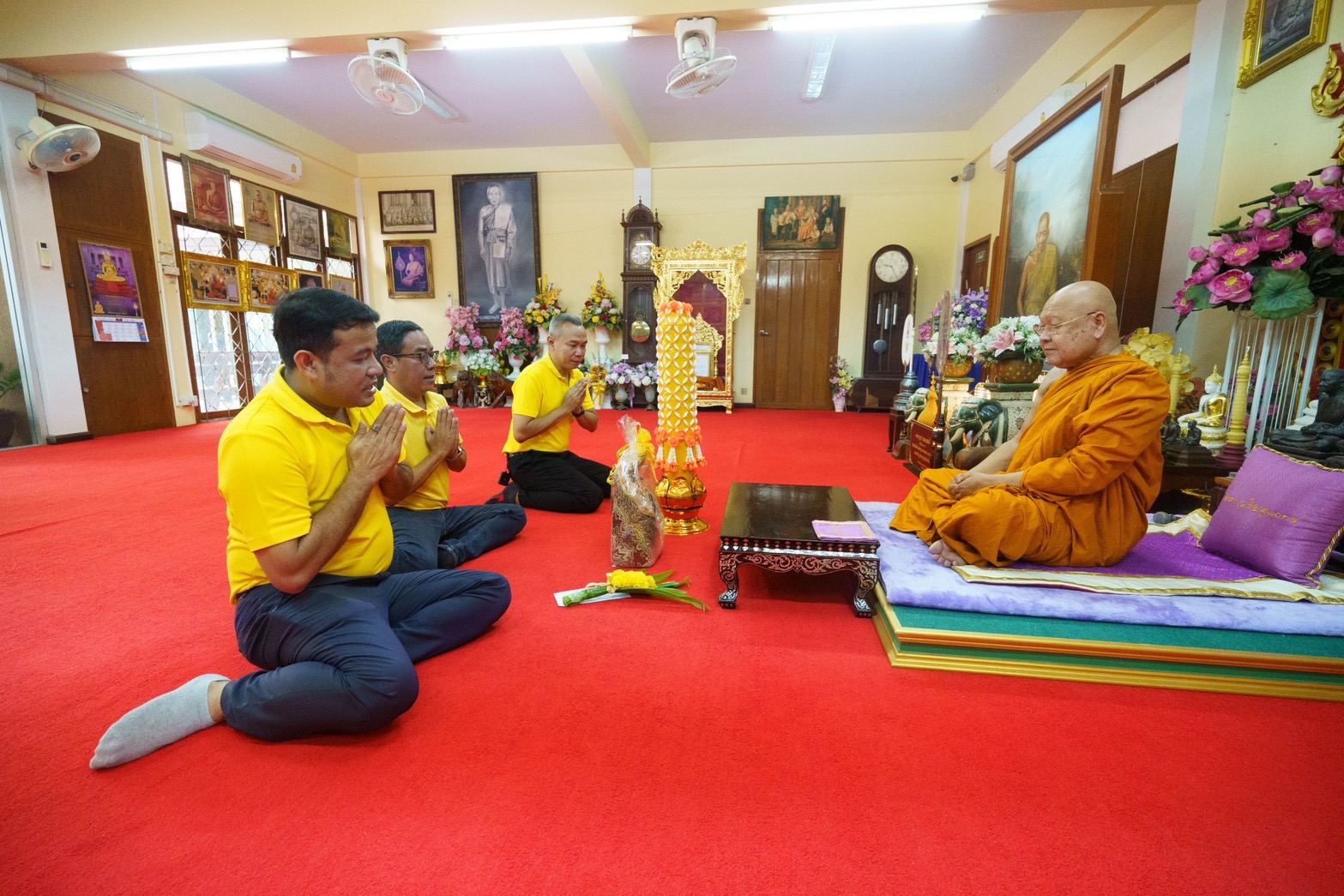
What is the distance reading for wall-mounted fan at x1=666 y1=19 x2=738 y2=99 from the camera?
4.63m

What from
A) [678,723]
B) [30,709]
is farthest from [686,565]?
[30,709]

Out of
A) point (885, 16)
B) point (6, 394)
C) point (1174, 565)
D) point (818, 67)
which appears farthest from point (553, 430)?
point (6, 394)

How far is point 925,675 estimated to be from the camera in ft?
6.50

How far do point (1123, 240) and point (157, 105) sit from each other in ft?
33.7

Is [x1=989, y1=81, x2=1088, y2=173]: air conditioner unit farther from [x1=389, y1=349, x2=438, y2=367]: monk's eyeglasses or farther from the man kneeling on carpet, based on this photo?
the man kneeling on carpet

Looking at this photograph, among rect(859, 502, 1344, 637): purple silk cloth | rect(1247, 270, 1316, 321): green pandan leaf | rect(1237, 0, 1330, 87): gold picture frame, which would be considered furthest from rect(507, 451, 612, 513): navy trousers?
rect(1237, 0, 1330, 87): gold picture frame

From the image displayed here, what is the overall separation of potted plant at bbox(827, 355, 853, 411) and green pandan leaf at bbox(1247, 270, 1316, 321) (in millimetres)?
6774

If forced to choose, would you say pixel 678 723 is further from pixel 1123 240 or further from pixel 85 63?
pixel 85 63

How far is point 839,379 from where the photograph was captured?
382 inches

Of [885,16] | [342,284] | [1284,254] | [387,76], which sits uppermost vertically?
[885,16]

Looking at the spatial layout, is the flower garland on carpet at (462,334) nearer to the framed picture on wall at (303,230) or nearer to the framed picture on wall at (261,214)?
the framed picture on wall at (303,230)

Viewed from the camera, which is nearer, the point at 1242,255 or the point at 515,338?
the point at 1242,255

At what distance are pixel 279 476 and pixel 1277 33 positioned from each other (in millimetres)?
5304

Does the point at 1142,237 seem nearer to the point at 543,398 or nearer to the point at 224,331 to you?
the point at 543,398
